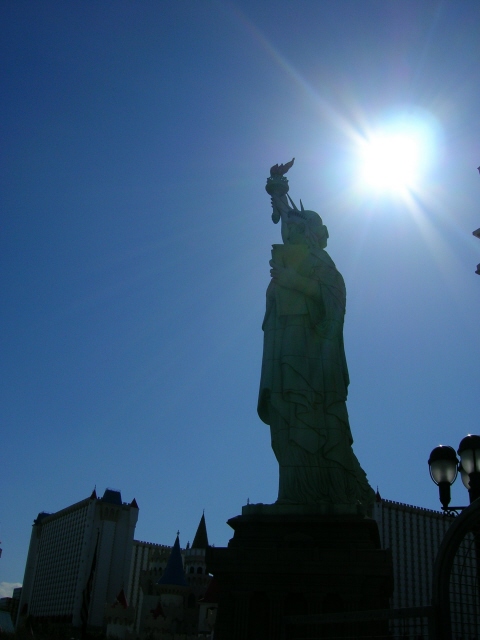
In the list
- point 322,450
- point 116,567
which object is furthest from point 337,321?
point 116,567

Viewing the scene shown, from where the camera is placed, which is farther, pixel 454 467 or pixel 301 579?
pixel 301 579

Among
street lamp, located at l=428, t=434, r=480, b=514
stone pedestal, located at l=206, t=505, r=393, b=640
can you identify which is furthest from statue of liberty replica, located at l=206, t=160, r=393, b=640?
street lamp, located at l=428, t=434, r=480, b=514

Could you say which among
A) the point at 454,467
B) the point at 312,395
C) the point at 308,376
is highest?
the point at 308,376

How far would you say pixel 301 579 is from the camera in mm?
14102

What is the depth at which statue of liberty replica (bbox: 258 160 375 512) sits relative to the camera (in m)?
16.7

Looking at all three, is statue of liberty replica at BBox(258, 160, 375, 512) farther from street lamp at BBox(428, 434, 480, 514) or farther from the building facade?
the building facade

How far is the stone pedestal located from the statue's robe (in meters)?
1.25

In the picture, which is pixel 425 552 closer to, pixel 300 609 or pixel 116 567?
pixel 116 567

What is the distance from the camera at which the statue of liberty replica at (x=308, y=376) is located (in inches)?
659

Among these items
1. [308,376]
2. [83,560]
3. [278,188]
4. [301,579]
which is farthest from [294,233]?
[83,560]

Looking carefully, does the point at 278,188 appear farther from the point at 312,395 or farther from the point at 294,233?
the point at 312,395

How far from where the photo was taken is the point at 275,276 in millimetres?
19500

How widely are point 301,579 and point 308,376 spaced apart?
550cm

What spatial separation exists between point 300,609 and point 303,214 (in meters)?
11.5
